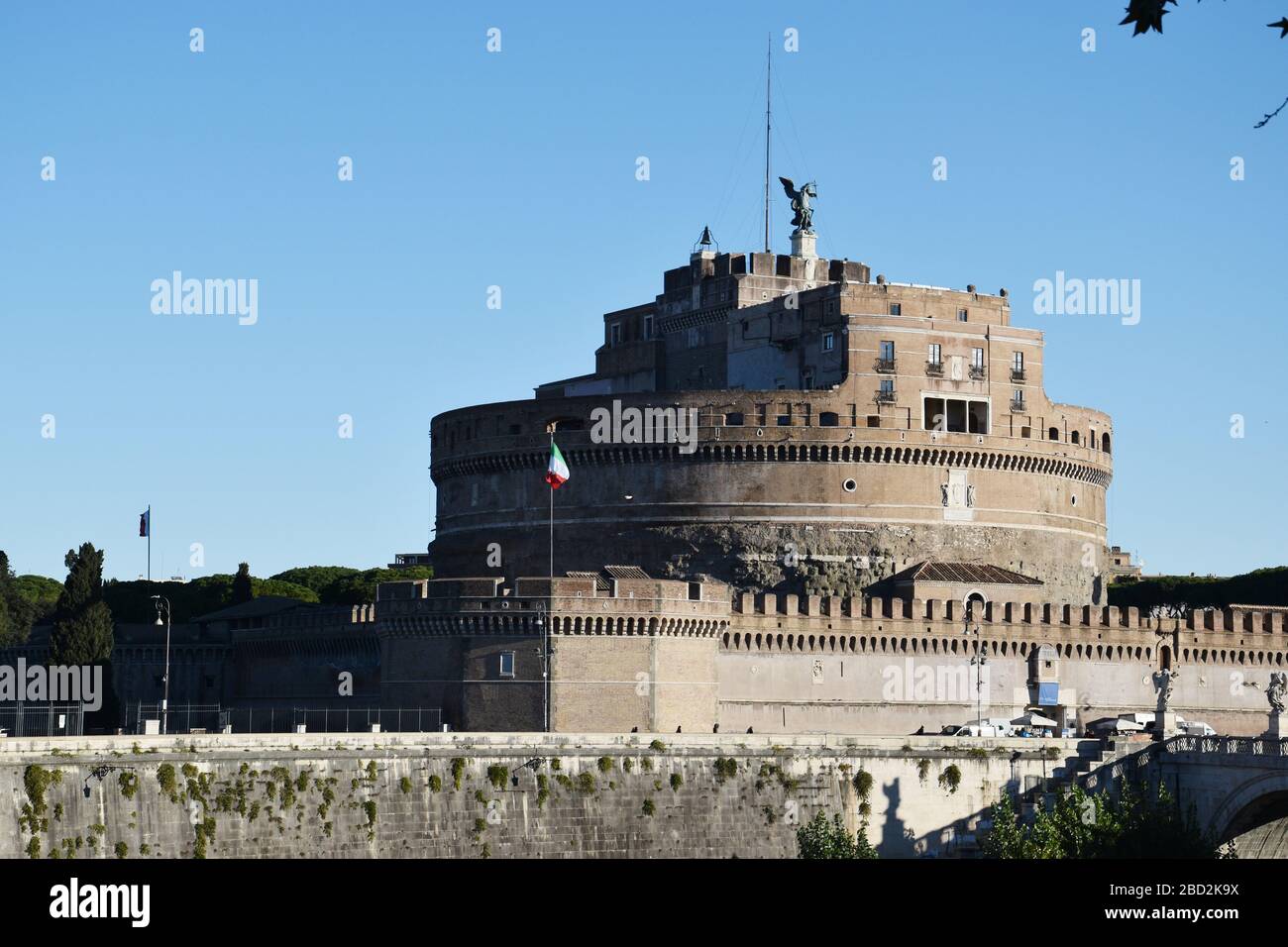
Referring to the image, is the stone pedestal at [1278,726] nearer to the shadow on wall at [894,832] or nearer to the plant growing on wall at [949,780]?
the plant growing on wall at [949,780]

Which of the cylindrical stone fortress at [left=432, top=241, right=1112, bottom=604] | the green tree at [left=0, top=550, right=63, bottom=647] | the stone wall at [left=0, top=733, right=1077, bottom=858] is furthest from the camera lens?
the green tree at [left=0, top=550, right=63, bottom=647]

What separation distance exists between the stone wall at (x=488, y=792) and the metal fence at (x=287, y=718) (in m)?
9.08

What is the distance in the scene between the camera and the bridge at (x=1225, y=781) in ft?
229

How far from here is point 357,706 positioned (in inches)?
3543

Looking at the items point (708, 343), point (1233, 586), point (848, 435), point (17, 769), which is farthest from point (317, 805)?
point (1233, 586)

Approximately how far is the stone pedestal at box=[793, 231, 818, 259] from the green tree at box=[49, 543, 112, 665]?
102 ft

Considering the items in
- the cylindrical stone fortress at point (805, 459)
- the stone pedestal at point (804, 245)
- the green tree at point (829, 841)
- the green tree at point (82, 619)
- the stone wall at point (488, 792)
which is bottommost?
the green tree at point (829, 841)

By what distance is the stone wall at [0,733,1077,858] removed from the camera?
60.7 meters

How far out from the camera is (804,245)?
103 meters

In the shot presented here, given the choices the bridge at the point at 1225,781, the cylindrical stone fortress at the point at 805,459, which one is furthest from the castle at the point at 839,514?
the bridge at the point at 1225,781

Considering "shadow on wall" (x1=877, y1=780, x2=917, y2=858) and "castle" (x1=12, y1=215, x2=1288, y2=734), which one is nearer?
"shadow on wall" (x1=877, y1=780, x2=917, y2=858)

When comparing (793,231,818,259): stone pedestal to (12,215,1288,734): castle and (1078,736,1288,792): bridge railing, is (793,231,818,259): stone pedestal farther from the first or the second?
(1078,736,1288,792): bridge railing

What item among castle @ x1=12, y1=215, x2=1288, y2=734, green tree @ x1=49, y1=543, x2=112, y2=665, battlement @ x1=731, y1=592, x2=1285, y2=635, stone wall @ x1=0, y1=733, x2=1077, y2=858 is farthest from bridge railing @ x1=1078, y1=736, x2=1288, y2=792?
green tree @ x1=49, y1=543, x2=112, y2=665
